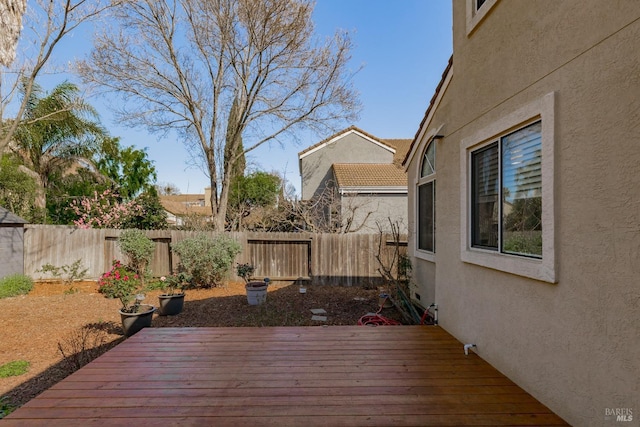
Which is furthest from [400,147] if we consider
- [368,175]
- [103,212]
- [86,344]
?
[86,344]

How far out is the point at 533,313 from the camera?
254 cm

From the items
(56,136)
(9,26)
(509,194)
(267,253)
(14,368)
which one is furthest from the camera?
(56,136)

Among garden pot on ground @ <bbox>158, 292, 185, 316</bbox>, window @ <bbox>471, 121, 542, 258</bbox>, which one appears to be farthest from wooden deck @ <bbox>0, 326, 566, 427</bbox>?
garden pot on ground @ <bbox>158, 292, 185, 316</bbox>

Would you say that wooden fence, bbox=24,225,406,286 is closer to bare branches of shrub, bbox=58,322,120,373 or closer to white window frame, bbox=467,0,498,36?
bare branches of shrub, bbox=58,322,120,373

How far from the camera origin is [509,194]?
2.99m

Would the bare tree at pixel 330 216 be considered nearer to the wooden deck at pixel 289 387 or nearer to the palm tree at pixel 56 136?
the palm tree at pixel 56 136

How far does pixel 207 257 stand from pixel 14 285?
16.4 feet

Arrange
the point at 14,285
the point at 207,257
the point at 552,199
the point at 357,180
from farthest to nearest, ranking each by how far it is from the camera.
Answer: the point at 357,180 → the point at 207,257 → the point at 14,285 → the point at 552,199

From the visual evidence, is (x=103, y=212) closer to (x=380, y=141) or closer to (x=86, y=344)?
(x=86, y=344)

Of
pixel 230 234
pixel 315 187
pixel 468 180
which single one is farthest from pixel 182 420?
pixel 315 187

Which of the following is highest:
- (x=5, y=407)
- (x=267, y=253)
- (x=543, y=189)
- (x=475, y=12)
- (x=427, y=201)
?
(x=475, y=12)

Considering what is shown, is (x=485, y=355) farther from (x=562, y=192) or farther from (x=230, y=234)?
(x=230, y=234)

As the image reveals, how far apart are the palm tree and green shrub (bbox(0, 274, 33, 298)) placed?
4639 mm

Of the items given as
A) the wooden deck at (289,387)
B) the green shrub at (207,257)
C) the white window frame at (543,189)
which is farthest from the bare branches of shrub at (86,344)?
the white window frame at (543,189)
